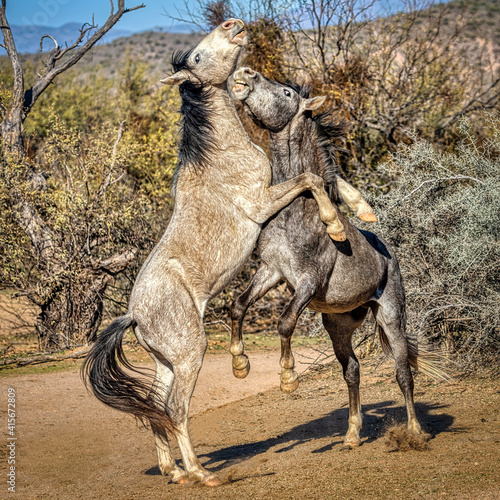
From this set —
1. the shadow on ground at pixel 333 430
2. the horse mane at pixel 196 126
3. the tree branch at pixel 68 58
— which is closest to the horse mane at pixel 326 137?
the horse mane at pixel 196 126

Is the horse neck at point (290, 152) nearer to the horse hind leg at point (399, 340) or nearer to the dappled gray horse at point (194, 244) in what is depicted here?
the dappled gray horse at point (194, 244)

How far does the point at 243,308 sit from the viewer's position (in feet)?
15.3

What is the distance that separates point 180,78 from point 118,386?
227 centimetres

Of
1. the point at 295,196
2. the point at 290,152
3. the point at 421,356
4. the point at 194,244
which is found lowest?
the point at 421,356

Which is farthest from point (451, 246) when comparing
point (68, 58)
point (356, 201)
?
point (68, 58)

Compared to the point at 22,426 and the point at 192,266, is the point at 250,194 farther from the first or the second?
the point at 22,426

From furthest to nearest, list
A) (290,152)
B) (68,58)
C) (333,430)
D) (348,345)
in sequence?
(68,58) < (333,430) < (348,345) < (290,152)

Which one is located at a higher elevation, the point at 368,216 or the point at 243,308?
the point at 368,216

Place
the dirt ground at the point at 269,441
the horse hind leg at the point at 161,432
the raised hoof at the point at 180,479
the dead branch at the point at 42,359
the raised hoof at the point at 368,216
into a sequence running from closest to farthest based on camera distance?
1. the dirt ground at the point at 269,441
2. the raised hoof at the point at 180,479
3. the horse hind leg at the point at 161,432
4. the raised hoof at the point at 368,216
5. the dead branch at the point at 42,359

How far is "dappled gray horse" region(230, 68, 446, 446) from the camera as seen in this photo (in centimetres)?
460

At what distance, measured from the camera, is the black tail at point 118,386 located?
4.17 metres

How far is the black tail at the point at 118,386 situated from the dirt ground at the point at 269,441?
0.50 meters

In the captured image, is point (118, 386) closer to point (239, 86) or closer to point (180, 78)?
point (180, 78)

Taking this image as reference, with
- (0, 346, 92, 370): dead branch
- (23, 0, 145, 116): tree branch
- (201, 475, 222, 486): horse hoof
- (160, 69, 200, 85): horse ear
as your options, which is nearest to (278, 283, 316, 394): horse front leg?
(201, 475, 222, 486): horse hoof
